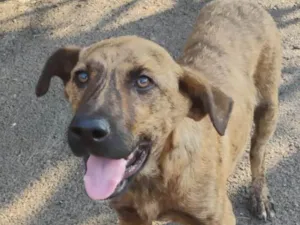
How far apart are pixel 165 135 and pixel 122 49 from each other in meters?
0.52

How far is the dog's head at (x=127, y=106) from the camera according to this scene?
3.16 meters

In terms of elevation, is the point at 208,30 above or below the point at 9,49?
above

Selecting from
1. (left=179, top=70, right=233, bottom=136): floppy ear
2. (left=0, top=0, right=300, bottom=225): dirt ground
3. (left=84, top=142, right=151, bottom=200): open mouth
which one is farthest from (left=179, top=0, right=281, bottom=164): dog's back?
(left=84, top=142, right=151, bottom=200): open mouth

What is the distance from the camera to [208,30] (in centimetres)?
459

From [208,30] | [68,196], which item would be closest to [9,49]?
[68,196]

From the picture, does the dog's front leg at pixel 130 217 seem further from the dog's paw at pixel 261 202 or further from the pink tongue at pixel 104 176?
the dog's paw at pixel 261 202

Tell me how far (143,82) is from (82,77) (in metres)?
0.34

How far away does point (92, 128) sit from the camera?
10.1 ft

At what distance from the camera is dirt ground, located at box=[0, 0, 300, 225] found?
5102mm

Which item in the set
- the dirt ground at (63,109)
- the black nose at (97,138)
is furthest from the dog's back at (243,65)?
the black nose at (97,138)

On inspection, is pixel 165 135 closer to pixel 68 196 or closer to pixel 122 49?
pixel 122 49

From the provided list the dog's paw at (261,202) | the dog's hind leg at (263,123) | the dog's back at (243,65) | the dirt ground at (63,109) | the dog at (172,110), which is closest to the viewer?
the dog at (172,110)

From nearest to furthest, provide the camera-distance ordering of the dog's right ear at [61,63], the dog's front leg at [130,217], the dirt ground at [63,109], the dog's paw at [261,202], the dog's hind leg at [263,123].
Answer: the dog's right ear at [61,63], the dog's front leg at [130,217], the dog's hind leg at [263,123], the dog's paw at [261,202], the dirt ground at [63,109]

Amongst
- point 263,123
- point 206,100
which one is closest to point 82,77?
point 206,100
